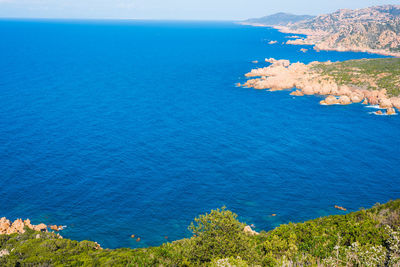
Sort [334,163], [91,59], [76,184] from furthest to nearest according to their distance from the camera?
[91,59], [334,163], [76,184]

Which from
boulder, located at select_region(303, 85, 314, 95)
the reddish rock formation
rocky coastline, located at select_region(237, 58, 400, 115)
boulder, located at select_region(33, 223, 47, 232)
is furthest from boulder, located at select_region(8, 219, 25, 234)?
boulder, located at select_region(303, 85, 314, 95)

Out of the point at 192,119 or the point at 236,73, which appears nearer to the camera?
the point at 192,119

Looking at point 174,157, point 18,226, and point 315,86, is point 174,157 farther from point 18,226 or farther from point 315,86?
point 315,86

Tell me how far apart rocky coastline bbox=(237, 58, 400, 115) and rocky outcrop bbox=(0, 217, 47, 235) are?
92715 millimetres

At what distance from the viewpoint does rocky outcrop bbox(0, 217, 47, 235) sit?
41.1 meters

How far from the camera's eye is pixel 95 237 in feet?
142

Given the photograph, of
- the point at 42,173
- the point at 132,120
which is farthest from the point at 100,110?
the point at 42,173

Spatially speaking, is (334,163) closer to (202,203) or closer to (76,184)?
(202,203)

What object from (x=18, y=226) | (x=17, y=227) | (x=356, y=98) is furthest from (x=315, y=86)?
(x=17, y=227)

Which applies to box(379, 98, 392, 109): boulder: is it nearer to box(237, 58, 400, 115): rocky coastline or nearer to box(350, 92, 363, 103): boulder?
box(237, 58, 400, 115): rocky coastline

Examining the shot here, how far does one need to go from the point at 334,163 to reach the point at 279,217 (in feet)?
77.5

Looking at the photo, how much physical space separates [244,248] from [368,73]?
120 meters

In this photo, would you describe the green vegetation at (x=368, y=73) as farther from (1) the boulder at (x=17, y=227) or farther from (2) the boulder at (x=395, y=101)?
(1) the boulder at (x=17, y=227)

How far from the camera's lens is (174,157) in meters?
65.1
